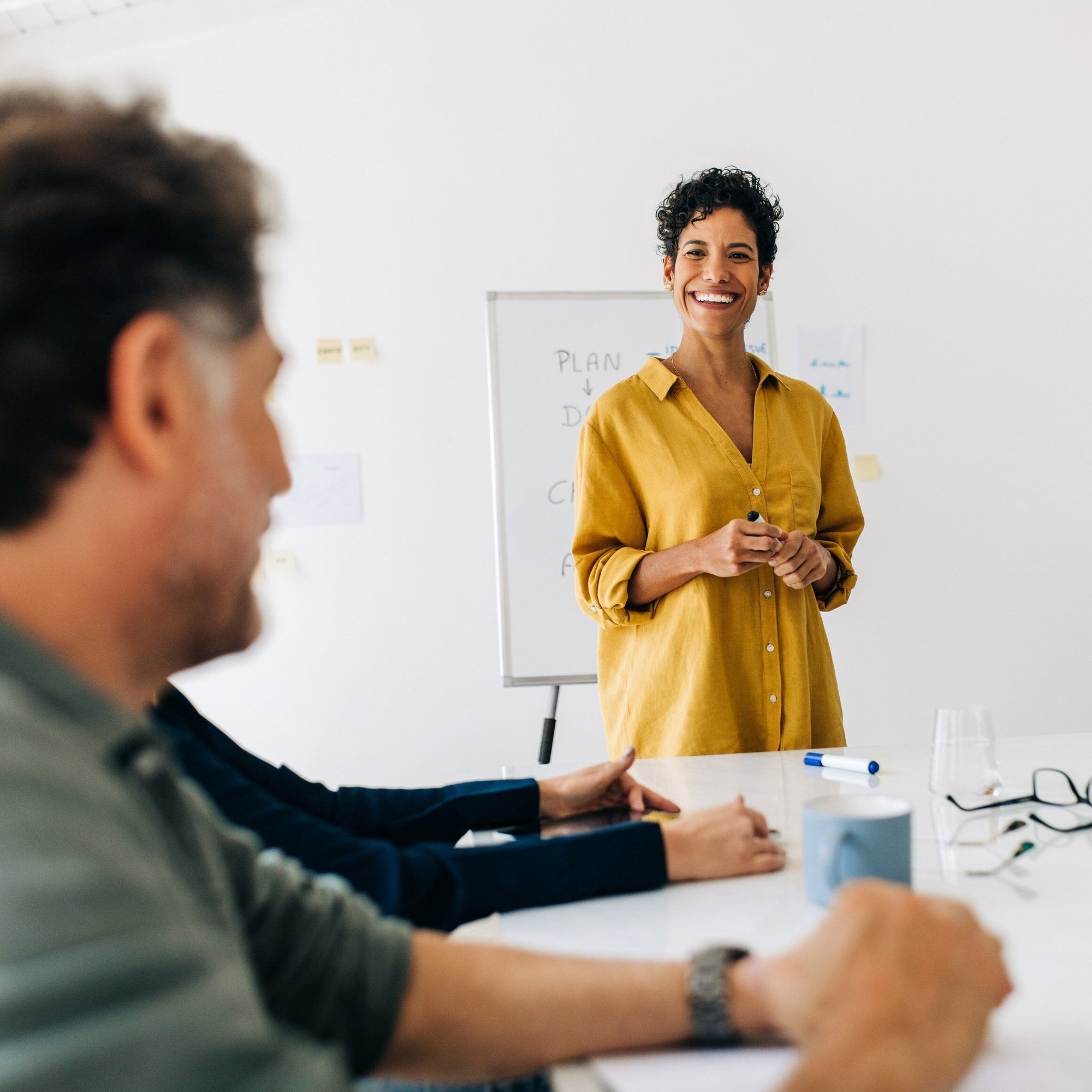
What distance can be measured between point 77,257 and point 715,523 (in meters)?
1.48

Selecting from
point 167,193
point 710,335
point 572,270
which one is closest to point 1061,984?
point 167,193

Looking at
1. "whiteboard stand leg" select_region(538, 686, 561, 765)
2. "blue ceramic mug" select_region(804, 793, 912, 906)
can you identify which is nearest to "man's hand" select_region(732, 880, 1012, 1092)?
"blue ceramic mug" select_region(804, 793, 912, 906)

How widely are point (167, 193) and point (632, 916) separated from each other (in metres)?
0.68

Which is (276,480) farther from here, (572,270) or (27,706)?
(572,270)

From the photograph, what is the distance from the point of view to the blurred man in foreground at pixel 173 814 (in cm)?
37

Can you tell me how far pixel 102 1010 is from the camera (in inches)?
14.1

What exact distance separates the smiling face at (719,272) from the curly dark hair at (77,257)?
153cm

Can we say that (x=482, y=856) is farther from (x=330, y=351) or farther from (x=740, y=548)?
(x=330, y=351)

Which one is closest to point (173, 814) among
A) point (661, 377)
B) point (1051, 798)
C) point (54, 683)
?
point (54, 683)

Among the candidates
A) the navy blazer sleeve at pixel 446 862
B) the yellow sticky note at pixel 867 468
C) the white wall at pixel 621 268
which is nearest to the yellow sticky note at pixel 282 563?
the white wall at pixel 621 268

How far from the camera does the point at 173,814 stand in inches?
18.8

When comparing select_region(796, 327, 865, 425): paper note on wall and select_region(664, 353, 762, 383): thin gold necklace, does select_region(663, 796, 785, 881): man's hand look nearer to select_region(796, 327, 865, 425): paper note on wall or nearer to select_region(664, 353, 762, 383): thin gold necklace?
select_region(664, 353, 762, 383): thin gold necklace

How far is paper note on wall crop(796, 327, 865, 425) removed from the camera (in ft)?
11.1

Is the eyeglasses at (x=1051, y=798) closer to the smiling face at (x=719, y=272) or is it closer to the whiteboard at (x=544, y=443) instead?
the smiling face at (x=719, y=272)
